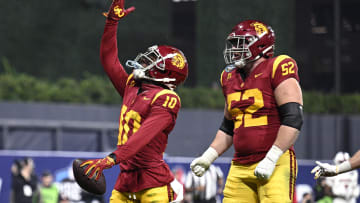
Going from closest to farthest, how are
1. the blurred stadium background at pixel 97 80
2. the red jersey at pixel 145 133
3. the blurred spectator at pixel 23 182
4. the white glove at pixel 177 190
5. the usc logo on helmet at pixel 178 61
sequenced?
1. the red jersey at pixel 145 133
2. the white glove at pixel 177 190
3. the usc logo on helmet at pixel 178 61
4. the blurred spectator at pixel 23 182
5. the blurred stadium background at pixel 97 80

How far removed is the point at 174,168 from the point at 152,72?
467 centimetres

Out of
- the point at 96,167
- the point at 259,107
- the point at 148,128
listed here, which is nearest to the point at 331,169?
→ the point at 259,107

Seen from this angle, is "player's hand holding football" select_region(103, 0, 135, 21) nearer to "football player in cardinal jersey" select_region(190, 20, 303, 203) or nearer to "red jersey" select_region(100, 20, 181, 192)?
"red jersey" select_region(100, 20, 181, 192)

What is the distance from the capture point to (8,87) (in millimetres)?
12641

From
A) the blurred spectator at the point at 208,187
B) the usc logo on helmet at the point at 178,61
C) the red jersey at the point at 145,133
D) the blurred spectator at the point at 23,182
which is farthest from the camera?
the blurred spectator at the point at 208,187

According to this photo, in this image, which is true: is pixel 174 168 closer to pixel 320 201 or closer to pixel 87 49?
pixel 320 201

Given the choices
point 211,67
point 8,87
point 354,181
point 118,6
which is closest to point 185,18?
point 211,67

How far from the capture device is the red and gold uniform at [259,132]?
14.7ft

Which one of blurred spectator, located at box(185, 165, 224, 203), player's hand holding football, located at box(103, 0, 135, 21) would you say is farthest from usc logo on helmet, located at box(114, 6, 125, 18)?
blurred spectator, located at box(185, 165, 224, 203)

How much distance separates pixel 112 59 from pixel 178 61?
1.87 ft

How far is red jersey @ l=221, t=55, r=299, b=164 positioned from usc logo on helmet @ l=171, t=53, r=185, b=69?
515mm

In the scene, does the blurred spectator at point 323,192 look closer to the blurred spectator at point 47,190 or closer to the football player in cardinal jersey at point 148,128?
the blurred spectator at point 47,190

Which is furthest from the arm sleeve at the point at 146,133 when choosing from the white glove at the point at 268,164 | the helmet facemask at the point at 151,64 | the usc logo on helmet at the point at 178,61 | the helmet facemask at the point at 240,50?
the white glove at the point at 268,164

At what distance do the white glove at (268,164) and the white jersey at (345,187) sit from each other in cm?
574
